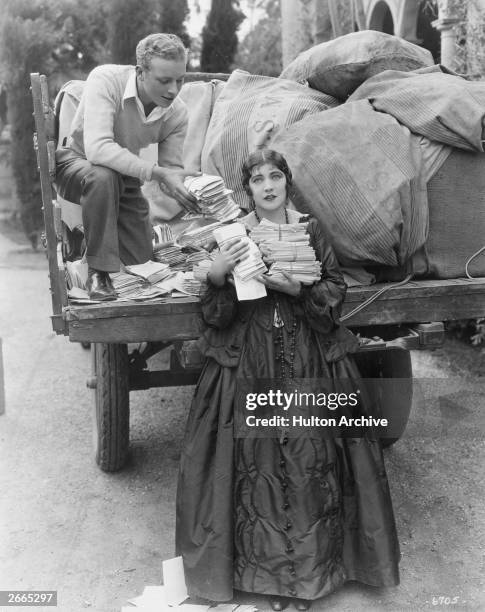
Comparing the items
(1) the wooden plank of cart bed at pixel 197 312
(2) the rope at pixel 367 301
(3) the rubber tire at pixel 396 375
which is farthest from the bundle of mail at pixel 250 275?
(3) the rubber tire at pixel 396 375

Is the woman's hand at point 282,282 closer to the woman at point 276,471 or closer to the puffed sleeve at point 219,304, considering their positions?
the woman at point 276,471

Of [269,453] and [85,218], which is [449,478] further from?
[85,218]

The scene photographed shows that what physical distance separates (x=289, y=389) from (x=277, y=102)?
1.70 metres

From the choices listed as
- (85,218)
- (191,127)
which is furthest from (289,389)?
(191,127)

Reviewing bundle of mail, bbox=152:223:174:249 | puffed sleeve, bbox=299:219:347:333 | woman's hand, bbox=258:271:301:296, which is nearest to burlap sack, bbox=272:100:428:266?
puffed sleeve, bbox=299:219:347:333

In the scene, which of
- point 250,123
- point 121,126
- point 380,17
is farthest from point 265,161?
point 380,17

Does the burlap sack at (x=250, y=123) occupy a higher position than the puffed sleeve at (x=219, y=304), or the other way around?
the burlap sack at (x=250, y=123)

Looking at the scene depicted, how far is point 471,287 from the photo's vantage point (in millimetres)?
3137

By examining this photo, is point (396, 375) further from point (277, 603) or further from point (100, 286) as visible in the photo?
point (100, 286)

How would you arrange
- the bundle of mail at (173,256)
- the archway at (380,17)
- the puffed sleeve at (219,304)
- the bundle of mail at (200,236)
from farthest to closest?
the archway at (380,17)
the bundle of mail at (173,256)
the bundle of mail at (200,236)
the puffed sleeve at (219,304)

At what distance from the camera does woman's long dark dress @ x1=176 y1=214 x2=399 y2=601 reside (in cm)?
279

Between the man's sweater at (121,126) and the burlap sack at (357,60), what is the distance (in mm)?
840

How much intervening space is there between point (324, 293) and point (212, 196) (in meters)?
0.62

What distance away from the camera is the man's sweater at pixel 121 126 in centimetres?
319
